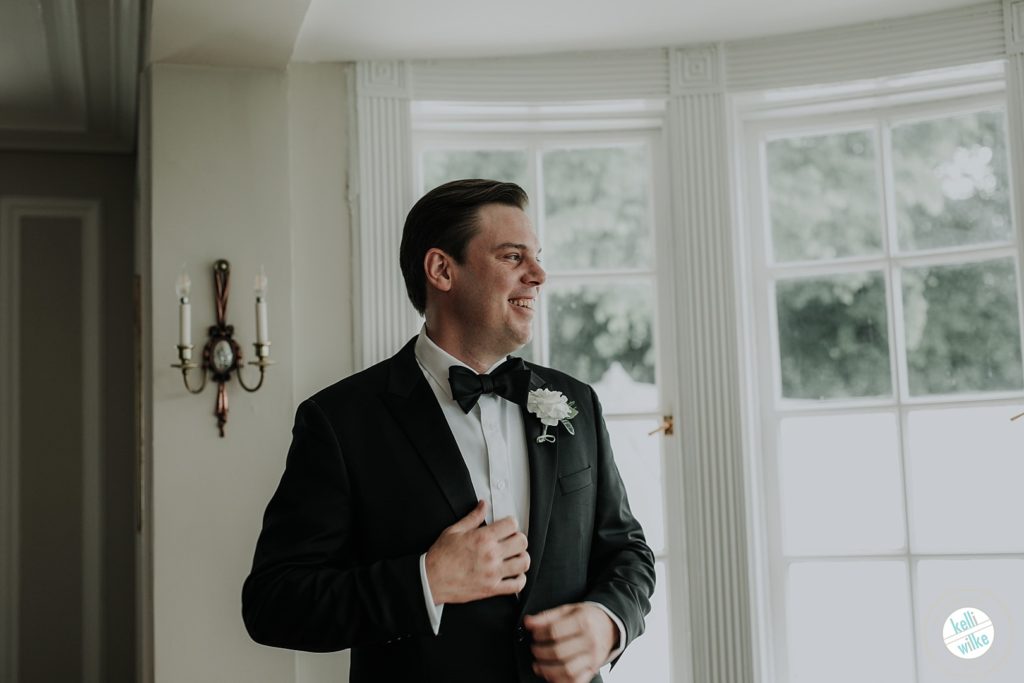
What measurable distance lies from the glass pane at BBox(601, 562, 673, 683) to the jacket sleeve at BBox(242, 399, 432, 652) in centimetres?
159

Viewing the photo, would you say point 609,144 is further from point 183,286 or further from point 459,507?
point 459,507

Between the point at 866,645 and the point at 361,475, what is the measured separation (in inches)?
77.8

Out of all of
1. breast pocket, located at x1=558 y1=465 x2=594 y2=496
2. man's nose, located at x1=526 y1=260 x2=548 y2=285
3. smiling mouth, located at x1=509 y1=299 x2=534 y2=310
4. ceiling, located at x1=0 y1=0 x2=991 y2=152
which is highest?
ceiling, located at x1=0 y1=0 x2=991 y2=152

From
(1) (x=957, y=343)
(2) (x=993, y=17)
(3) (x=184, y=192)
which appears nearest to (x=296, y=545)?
(3) (x=184, y=192)

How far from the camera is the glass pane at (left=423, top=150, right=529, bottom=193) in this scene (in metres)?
3.33

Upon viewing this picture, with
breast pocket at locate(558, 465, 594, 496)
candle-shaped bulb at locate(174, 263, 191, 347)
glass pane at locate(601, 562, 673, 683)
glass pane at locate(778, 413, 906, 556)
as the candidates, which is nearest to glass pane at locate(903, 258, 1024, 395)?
glass pane at locate(778, 413, 906, 556)

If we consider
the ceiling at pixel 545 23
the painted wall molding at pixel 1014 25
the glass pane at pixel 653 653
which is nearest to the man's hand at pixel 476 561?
the glass pane at pixel 653 653

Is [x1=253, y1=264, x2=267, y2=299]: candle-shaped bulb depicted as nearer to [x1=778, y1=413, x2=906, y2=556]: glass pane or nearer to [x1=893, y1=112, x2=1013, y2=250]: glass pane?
[x1=778, y1=413, x2=906, y2=556]: glass pane

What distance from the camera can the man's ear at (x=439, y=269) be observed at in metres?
1.96

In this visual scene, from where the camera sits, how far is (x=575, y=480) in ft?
6.16

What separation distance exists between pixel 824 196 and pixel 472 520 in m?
2.07

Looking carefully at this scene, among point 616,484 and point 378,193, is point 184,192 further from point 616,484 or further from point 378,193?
point 616,484

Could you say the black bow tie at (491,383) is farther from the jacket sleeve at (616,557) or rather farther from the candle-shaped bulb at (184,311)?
the candle-shaped bulb at (184,311)

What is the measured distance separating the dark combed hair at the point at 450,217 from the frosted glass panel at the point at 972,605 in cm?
187
